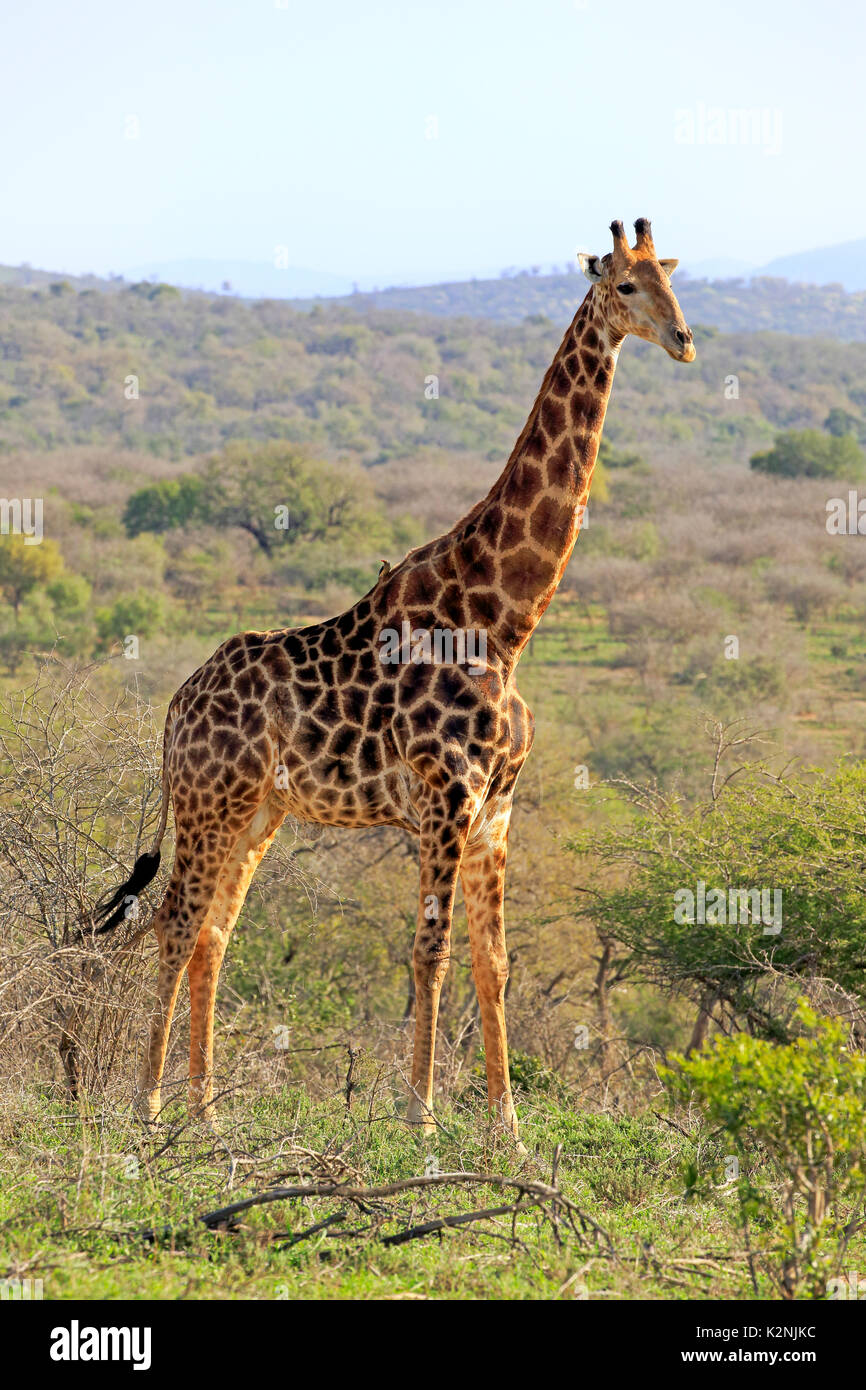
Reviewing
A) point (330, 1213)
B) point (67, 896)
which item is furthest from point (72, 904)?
point (330, 1213)

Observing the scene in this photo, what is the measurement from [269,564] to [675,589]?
10.4 m

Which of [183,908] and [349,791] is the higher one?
[349,791]

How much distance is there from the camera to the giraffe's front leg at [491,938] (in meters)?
6.82

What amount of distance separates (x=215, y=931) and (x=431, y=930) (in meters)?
1.26

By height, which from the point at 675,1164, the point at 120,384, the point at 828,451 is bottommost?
the point at 675,1164

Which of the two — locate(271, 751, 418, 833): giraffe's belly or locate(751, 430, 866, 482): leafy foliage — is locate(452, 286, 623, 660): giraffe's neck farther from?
locate(751, 430, 866, 482): leafy foliage

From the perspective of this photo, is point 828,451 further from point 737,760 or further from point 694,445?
point 737,760

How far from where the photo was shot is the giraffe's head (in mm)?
6137

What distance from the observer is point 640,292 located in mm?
6273

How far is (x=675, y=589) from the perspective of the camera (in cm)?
3766

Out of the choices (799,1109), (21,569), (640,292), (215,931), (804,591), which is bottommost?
(799,1109)

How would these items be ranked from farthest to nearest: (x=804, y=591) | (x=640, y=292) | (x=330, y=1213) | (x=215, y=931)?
1. (x=804, y=591)
2. (x=215, y=931)
3. (x=640, y=292)
4. (x=330, y=1213)

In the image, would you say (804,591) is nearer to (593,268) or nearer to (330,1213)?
(593,268)
